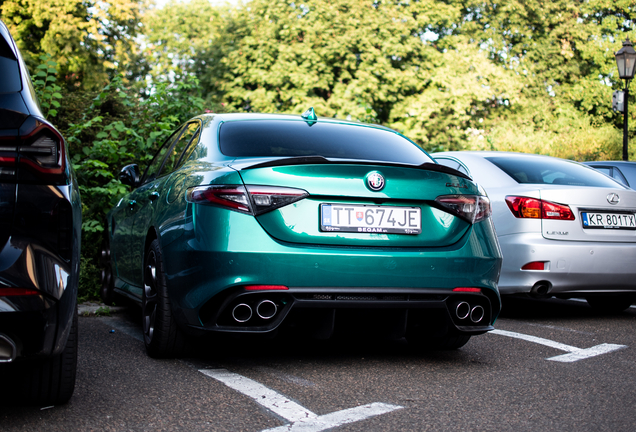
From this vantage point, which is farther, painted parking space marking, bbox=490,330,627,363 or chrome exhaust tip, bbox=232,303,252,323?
painted parking space marking, bbox=490,330,627,363

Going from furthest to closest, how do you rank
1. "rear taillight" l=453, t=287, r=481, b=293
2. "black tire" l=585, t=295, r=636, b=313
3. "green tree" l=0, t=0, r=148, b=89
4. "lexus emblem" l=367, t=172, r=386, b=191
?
"green tree" l=0, t=0, r=148, b=89, "black tire" l=585, t=295, r=636, b=313, "rear taillight" l=453, t=287, r=481, b=293, "lexus emblem" l=367, t=172, r=386, b=191

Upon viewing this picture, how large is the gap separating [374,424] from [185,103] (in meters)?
7.64

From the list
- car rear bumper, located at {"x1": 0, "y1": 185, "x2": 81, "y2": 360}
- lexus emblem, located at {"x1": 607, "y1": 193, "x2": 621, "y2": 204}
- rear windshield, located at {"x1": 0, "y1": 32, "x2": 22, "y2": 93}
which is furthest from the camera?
lexus emblem, located at {"x1": 607, "y1": 193, "x2": 621, "y2": 204}

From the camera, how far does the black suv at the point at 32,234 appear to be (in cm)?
233

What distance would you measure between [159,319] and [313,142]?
1.35 m

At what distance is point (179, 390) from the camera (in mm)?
3311

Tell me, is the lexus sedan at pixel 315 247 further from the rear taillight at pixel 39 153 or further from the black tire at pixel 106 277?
the black tire at pixel 106 277

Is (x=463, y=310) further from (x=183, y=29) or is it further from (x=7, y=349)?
(x=183, y=29)

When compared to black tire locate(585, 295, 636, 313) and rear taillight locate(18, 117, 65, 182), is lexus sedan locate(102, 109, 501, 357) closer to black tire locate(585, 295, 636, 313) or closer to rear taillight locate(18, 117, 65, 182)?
rear taillight locate(18, 117, 65, 182)

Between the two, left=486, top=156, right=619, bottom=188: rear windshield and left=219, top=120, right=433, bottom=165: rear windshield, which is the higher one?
left=219, top=120, right=433, bottom=165: rear windshield

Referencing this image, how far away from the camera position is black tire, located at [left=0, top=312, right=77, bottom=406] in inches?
112

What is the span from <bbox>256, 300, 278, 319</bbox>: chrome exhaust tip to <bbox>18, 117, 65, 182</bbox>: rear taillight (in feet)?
4.04

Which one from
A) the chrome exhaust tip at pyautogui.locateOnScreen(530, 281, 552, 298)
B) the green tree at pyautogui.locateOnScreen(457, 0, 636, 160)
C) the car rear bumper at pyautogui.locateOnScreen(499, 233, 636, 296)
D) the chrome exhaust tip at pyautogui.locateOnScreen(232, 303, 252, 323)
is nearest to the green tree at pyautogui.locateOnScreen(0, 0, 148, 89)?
the green tree at pyautogui.locateOnScreen(457, 0, 636, 160)

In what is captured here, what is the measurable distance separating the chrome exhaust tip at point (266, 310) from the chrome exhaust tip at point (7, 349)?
4.07ft
